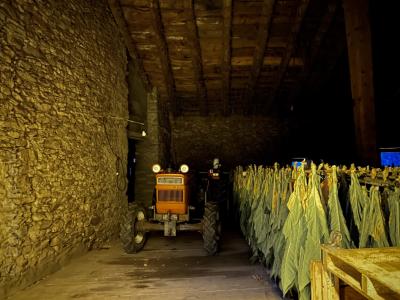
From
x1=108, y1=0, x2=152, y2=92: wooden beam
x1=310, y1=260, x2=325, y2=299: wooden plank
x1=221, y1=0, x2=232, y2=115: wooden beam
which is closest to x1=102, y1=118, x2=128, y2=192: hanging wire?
x1=108, y1=0, x2=152, y2=92: wooden beam

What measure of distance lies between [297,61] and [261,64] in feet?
3.51

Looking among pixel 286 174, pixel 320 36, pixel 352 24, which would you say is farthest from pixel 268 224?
pixel 320 36

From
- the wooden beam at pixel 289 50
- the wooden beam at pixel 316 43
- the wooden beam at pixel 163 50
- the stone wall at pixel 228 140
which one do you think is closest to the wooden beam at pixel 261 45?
the wooden beam at pixel 289 50

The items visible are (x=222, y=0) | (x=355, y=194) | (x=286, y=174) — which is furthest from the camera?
(x=222, y=0)

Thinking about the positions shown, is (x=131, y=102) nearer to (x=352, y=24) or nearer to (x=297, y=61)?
(x=297, y=61)

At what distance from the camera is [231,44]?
6582 mm

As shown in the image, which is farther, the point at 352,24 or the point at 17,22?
the point at 352,24

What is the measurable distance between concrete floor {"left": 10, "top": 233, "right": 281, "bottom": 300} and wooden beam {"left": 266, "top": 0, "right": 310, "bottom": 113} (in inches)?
193

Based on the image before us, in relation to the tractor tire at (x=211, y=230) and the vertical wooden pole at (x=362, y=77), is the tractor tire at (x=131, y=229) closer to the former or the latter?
the tractor tire at (x=211, y=230)

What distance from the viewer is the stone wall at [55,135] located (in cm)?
317

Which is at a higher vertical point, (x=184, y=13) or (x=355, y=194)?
(x=184, y=13)

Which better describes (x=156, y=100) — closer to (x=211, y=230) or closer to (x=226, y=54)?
(x=226, y=54)

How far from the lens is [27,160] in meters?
3.40

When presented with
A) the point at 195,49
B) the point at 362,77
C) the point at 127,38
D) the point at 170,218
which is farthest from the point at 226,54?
the point at 170,218
